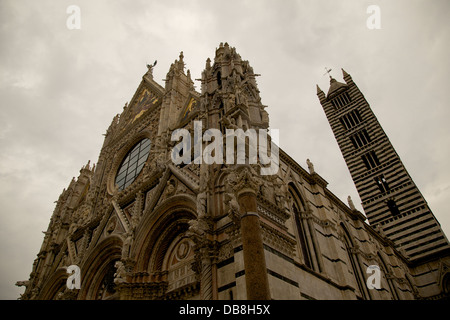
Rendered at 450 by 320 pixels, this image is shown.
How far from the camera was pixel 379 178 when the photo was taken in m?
29.4

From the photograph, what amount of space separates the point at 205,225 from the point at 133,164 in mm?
10063

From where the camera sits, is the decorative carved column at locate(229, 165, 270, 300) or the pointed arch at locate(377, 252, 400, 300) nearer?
the decorative carved column at locate(229, 165, 270, 300)

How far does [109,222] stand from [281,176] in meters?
7.67

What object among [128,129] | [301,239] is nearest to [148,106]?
[128,129]

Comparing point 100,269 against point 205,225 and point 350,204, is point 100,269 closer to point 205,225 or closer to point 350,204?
point 205,225

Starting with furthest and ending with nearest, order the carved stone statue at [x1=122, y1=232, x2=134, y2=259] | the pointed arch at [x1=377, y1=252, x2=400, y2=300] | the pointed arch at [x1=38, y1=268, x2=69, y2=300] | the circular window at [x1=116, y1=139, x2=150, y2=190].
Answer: the pointed arch at [x1=377, y1=252, x2=400, y2=300] < the circular window at [x1=116, y1=139, x2=150, y2=190] < the pointed arch at [x1=38, y1=268, x2=69, y2=300] < the carved stone statue at [x1=122, y1=232, x2=134, y2=259]

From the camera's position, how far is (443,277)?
20.8 m

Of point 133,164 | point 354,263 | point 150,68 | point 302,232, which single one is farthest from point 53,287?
point 150,68

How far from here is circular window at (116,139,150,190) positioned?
15.5 metres

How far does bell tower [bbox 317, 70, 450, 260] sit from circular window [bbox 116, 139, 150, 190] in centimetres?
1719

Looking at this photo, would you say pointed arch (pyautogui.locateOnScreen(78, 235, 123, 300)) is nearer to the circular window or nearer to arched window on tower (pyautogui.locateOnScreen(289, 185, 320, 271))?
the circular window

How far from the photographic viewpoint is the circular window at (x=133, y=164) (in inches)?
611

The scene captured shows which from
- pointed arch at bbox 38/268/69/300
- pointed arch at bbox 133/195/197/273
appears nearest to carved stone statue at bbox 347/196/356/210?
pointed arch at bbox 133/195/197/273
